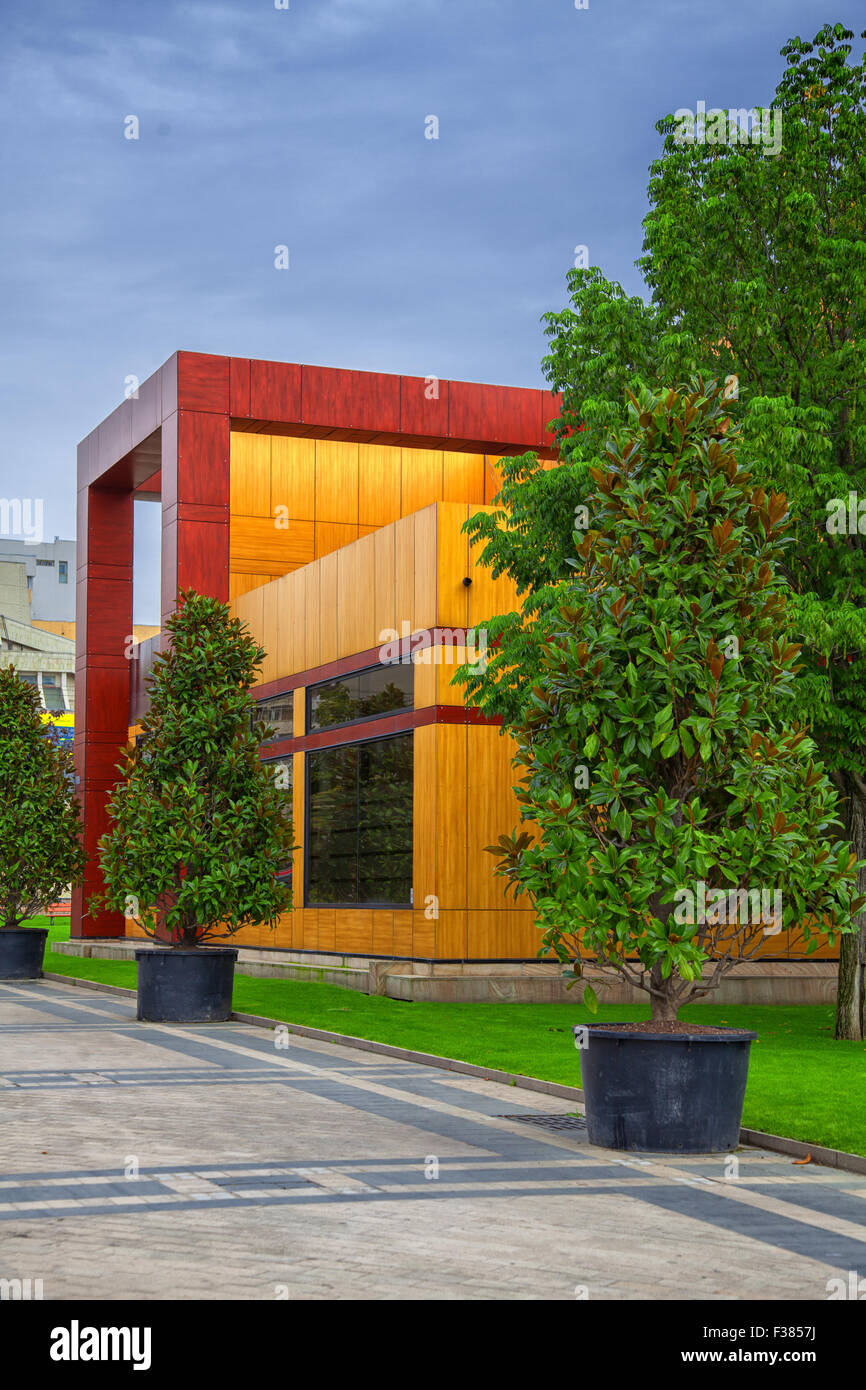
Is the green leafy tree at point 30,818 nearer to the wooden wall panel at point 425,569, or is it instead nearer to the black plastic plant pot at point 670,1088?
the wooden wall panel at point 425,569

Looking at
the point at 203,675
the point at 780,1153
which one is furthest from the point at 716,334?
the point at 780,1153

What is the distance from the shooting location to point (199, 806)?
834 inches

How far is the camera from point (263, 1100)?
13.6 metres

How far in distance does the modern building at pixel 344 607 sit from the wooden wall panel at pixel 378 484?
5 centimetres

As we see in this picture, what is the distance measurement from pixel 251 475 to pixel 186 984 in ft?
59.8

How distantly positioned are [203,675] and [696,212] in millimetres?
8981

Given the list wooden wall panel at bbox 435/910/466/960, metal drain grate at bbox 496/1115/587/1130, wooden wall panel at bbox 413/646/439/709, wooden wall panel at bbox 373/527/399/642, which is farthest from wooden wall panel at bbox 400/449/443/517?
metal drain grate at bbox 496/1115/587/1130

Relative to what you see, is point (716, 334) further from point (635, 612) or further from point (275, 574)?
point (275, 574)

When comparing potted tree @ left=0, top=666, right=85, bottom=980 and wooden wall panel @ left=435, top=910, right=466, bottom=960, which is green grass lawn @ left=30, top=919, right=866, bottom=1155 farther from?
potted tree @ left=0, top=666, right=85, bottom=980

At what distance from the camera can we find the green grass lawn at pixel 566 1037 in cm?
1265

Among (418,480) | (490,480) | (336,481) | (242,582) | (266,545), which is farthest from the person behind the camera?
(490,480)

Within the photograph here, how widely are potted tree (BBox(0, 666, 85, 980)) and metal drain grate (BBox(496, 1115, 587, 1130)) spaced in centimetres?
1788

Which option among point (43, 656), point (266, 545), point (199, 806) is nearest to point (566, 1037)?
point (199, 806)
